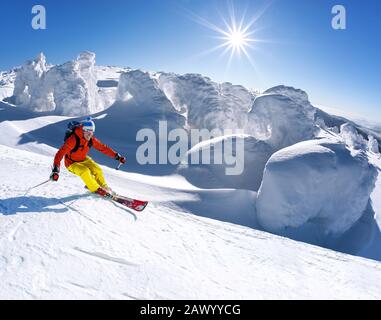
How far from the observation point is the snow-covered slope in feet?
10.7

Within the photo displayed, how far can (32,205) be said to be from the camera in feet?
16.5

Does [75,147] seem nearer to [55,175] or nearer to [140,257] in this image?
[55,175]

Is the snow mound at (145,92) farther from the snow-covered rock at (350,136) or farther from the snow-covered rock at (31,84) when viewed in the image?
the snow-covered rock at (350,136)

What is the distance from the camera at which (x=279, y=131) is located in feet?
80.9

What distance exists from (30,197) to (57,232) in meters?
1.60

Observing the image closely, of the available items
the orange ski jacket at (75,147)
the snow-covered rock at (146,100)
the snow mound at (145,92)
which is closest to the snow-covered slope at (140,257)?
the orange ski jacket at (75,147)

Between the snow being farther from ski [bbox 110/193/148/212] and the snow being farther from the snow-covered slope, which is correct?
ski [bbox 110/193/148/212]

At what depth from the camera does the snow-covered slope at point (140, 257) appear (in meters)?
3.25

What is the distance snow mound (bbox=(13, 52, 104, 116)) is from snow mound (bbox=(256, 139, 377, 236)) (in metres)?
31.6

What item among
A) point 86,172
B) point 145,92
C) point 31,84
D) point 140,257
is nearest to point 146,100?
point 145,92

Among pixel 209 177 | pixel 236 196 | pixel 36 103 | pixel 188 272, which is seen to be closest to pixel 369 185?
pixel 236 196

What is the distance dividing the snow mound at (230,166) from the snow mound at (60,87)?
24587mm

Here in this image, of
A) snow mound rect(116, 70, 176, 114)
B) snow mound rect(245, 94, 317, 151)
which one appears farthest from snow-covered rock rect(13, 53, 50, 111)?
snow mound rect(245, 94, 317, 151)
